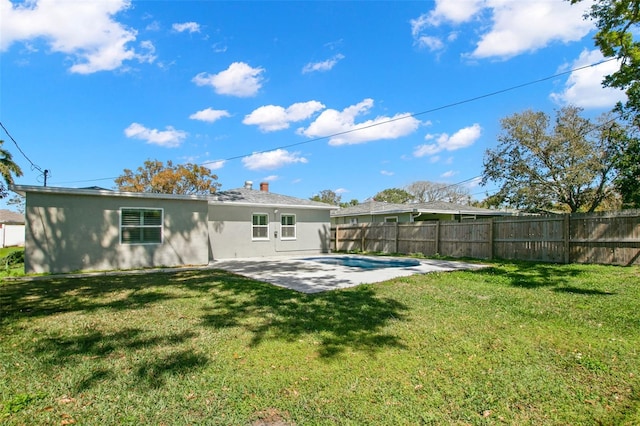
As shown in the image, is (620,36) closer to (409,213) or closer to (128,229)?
(409,213)

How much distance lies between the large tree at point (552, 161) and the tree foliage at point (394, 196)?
30048 millimetres

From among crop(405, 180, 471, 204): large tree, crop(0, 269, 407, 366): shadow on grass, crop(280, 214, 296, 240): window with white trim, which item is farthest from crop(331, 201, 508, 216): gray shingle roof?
crop(405, 180, 471, 204): large tree

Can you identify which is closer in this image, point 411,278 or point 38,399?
point 38,399

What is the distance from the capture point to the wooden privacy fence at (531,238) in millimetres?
10383

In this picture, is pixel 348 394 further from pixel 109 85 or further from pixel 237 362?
pixel 109 85

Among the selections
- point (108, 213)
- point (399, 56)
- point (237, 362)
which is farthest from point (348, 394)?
point (399, 56)

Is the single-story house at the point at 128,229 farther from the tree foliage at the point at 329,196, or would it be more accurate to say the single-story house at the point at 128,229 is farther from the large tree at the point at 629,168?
the tree foliage at the point at 329,196

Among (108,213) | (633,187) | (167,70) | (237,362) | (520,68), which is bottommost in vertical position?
(237,362)

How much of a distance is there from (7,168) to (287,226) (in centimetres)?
1517

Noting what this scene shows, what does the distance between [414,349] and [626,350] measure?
2353 millimetres

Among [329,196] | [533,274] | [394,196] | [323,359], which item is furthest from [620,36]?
[329,196]

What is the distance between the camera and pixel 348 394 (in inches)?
119

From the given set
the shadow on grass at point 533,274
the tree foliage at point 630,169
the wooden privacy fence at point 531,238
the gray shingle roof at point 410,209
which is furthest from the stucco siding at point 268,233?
the tree foliage at point 630,169

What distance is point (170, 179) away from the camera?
33.5m
